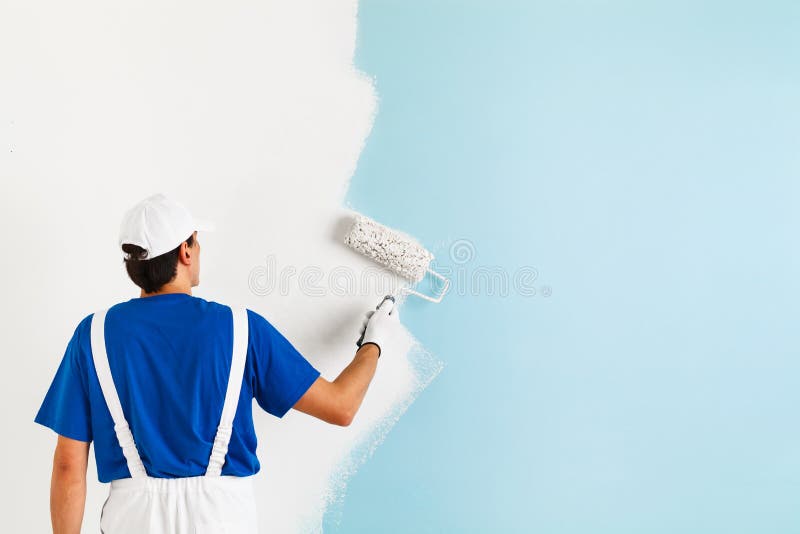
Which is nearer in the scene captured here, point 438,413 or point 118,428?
point 118,428

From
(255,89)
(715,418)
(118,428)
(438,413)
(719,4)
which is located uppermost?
(719,4)

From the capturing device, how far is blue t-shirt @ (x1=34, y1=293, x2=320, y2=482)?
93cm

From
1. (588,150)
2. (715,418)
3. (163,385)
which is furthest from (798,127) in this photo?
(163,385)

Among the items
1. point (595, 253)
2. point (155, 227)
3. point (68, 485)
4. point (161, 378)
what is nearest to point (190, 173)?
point (155, 227)

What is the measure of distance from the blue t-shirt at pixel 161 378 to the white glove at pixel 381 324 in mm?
257

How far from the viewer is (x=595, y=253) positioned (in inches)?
52.6

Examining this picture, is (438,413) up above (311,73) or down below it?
below

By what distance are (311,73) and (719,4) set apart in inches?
36.8

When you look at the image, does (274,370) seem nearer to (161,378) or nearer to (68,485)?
(161,378)

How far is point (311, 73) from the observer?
4.26 ft

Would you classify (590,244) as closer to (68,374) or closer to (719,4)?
(719,4)

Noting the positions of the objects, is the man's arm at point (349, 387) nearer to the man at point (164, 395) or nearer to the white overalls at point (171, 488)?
the man at point (164, 395)

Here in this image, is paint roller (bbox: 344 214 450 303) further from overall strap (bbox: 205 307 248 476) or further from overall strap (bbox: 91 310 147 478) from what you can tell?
overall strap (bbox: 91 310 147 478)

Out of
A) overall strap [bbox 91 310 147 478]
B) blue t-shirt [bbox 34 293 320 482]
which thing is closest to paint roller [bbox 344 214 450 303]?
blue t-shirt [bbox 34 293 320 482]
